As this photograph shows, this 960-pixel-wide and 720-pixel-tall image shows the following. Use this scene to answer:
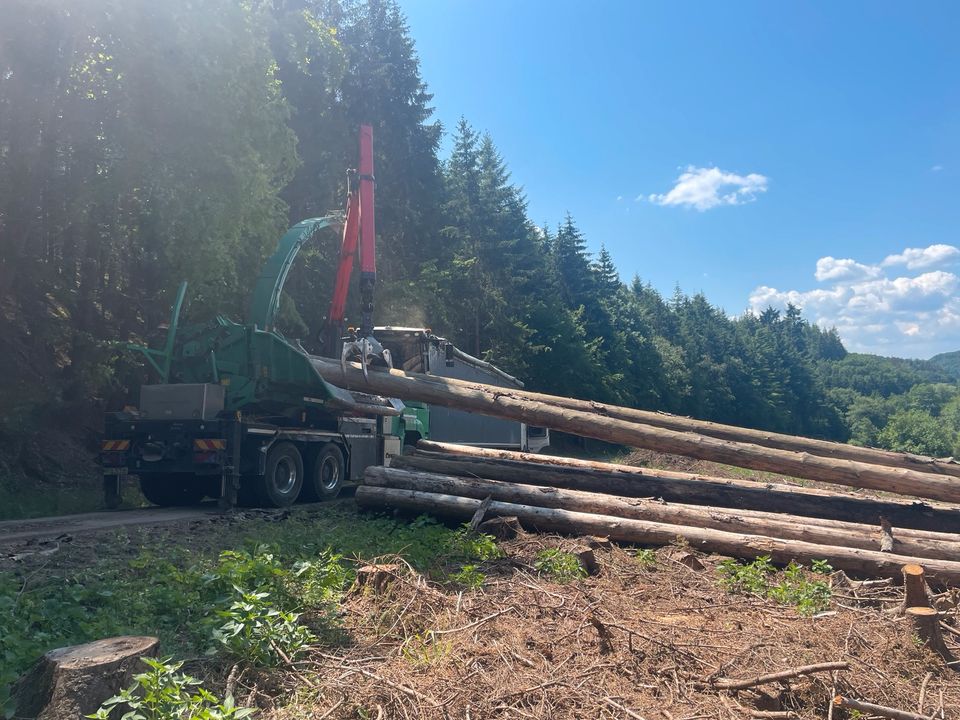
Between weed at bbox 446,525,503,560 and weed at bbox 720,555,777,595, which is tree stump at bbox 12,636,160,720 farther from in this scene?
weed at bbox 720,555,777,595

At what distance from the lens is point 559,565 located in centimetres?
727

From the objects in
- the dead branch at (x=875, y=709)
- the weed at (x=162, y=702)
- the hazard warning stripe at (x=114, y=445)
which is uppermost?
the hazard warning stripe at (x=114, y=445)

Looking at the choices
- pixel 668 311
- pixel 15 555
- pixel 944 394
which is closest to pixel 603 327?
pixel 668 311

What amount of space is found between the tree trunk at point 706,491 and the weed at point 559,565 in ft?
8.37

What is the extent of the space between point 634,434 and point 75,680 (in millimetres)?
8330

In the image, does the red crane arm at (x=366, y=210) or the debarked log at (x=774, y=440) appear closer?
the debarked log at (x=774, y=440)

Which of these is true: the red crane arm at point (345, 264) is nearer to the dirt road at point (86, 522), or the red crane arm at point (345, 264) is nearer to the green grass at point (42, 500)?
the dirt road at point (86, 522)

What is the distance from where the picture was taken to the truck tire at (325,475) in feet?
43.3

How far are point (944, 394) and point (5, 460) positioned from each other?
149279 millimetres

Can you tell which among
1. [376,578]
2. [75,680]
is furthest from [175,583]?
[75,680]

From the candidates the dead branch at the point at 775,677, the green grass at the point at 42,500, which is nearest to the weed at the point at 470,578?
the dead branch at the point at 775,677

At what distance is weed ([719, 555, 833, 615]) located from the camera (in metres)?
6.40

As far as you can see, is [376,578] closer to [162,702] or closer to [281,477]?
[162,702]

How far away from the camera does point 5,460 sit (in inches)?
558
